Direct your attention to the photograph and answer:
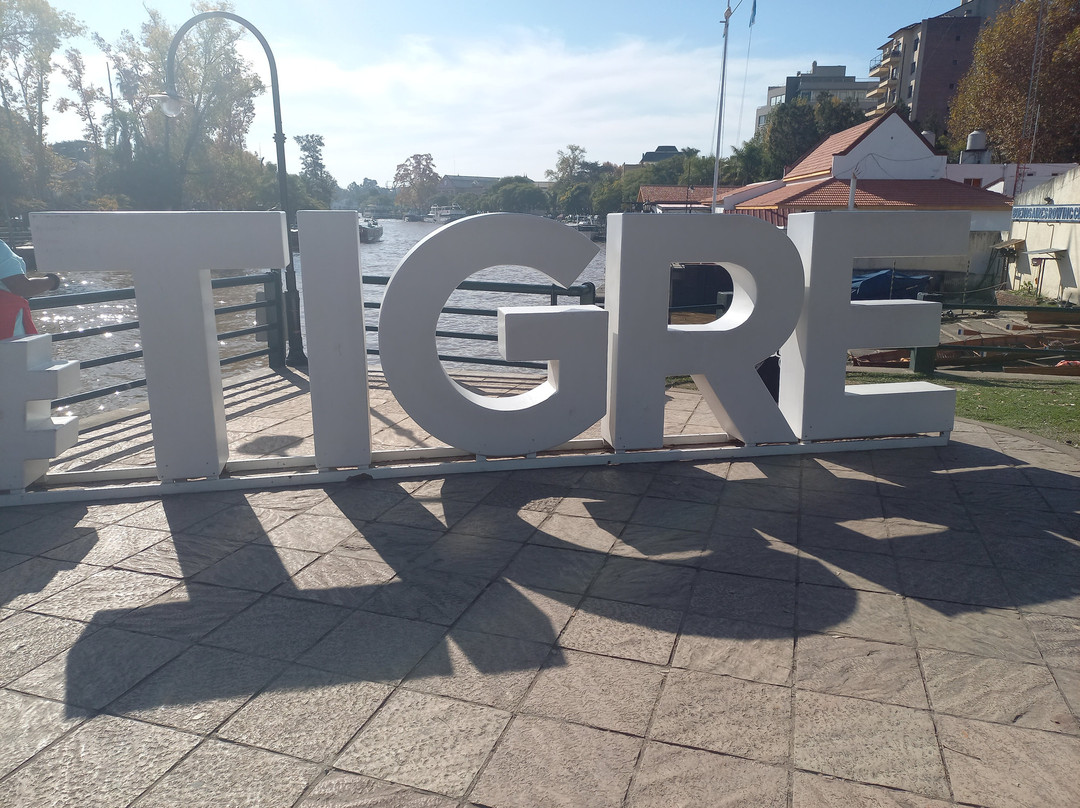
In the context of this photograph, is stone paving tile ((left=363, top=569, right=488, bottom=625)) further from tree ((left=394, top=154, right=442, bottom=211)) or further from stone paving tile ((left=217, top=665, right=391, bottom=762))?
tree ((left=394, top=154, right=442, bottom=211))

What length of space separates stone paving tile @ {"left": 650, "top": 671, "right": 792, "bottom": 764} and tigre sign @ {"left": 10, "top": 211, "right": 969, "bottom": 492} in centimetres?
294

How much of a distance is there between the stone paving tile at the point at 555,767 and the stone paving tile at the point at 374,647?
0.66 m

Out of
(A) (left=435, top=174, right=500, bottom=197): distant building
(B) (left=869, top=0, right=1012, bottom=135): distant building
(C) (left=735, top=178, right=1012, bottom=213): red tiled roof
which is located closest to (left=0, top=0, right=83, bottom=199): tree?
(C) (left=735, top=178, right=1012, bottom=213): red tiled roof

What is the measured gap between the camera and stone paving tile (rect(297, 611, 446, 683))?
3303 mm

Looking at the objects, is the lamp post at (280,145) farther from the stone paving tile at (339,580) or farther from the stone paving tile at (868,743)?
the stone paving tile at (868,743)

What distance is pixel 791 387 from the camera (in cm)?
642

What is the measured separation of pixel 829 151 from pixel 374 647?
40421 millimetres

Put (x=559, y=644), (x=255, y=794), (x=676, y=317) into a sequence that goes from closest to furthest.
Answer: (x=255, y=794) < (x=559, y=644) < (x=676, y=317)

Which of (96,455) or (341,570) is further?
(96,455)

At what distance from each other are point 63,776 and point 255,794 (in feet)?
2.32

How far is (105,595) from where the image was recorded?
3980 millimetres

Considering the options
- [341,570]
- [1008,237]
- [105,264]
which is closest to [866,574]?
[341,570]

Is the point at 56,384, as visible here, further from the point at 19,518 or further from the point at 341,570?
the point at 341,570

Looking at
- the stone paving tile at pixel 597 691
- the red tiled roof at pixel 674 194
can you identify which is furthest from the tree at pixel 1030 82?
the stone paving tile at pixel 597 691
